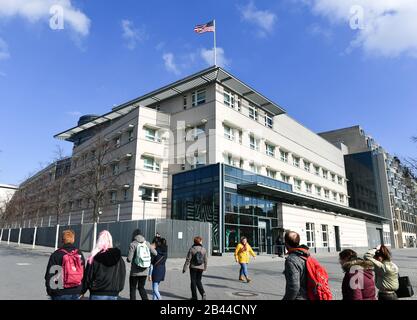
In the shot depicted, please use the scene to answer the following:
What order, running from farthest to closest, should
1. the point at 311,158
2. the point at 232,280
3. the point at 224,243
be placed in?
the point at 311,158, the point at 224,243, the point at 232,280

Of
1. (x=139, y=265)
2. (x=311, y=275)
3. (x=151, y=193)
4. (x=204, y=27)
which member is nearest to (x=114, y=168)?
(x=151, y=193)

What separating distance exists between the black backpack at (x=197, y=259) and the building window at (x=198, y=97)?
2761 cm

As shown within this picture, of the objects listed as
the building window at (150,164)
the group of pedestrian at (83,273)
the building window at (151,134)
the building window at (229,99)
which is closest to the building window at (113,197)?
the building window at (150,164)

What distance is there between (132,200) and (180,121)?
1026cm

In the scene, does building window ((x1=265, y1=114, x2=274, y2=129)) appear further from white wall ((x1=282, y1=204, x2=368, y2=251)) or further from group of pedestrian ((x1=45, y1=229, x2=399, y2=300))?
group of pedestrian ((x1=45, y1=229, x2=399, y2=300))

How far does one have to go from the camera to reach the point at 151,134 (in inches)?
1465

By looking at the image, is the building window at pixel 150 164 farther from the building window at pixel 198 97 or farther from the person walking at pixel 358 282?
the person walking at pixel 358 282

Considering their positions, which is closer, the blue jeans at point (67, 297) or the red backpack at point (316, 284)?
the red backpack at point (316, 284)

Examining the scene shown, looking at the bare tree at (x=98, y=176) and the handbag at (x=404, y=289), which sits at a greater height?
the bare tree at (x=98, y=176)

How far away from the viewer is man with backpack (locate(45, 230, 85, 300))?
15.9ft

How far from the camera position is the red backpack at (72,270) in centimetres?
489
